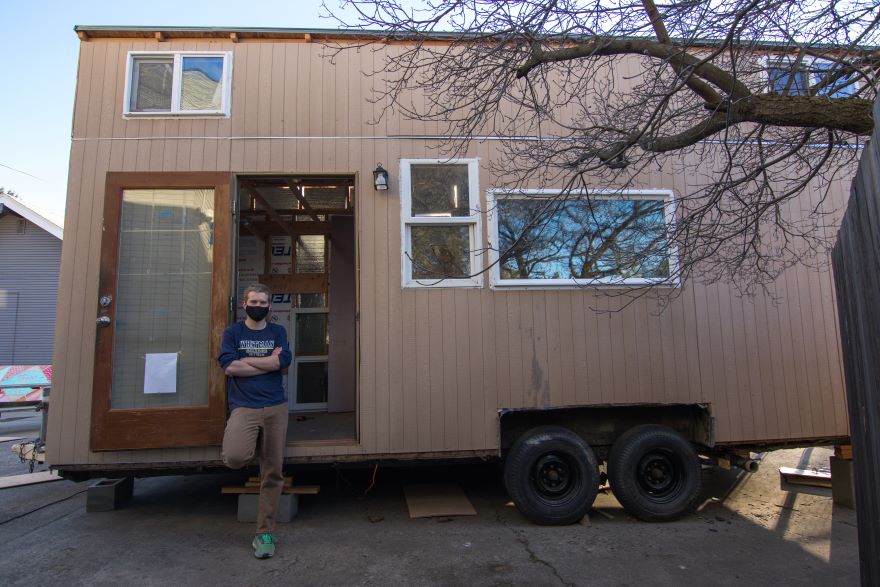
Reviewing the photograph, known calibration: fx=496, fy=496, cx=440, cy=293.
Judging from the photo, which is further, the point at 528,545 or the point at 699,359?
the point at 699,359

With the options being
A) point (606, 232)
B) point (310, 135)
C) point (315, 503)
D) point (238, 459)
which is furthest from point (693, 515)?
point (310, 135)

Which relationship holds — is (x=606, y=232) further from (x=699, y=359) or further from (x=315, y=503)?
(x=315, y=503)

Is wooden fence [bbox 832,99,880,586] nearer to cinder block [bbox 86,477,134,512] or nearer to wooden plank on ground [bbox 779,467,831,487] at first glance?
wooden plank on ground [bbox 779,467,831,487]

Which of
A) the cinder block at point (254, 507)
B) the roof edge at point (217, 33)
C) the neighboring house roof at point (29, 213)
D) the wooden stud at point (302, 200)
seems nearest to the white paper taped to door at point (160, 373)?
the cinder block at point (254, 507)

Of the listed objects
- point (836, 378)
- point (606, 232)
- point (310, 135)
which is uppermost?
point (310, 135)

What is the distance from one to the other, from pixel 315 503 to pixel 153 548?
4.54 feet

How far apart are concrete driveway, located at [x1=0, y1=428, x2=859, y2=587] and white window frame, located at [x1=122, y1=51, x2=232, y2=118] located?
3.61 m

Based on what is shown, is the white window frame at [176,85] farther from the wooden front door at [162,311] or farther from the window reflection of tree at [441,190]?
the window reflection of tree at [441,190]

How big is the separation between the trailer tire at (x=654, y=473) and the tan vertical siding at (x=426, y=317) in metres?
0.34

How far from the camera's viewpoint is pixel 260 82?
4.61m

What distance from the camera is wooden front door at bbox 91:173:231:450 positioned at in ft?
13.4

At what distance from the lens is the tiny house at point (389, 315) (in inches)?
164

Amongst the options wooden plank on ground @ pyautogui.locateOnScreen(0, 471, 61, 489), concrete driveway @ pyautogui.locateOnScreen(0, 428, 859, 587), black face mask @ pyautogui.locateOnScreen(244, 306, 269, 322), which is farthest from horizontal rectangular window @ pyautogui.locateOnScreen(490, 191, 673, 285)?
wooden plank on ground @ pyautogui.locateOnScreen(0, 471, 61, 489)

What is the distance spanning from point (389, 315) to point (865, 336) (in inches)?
126
